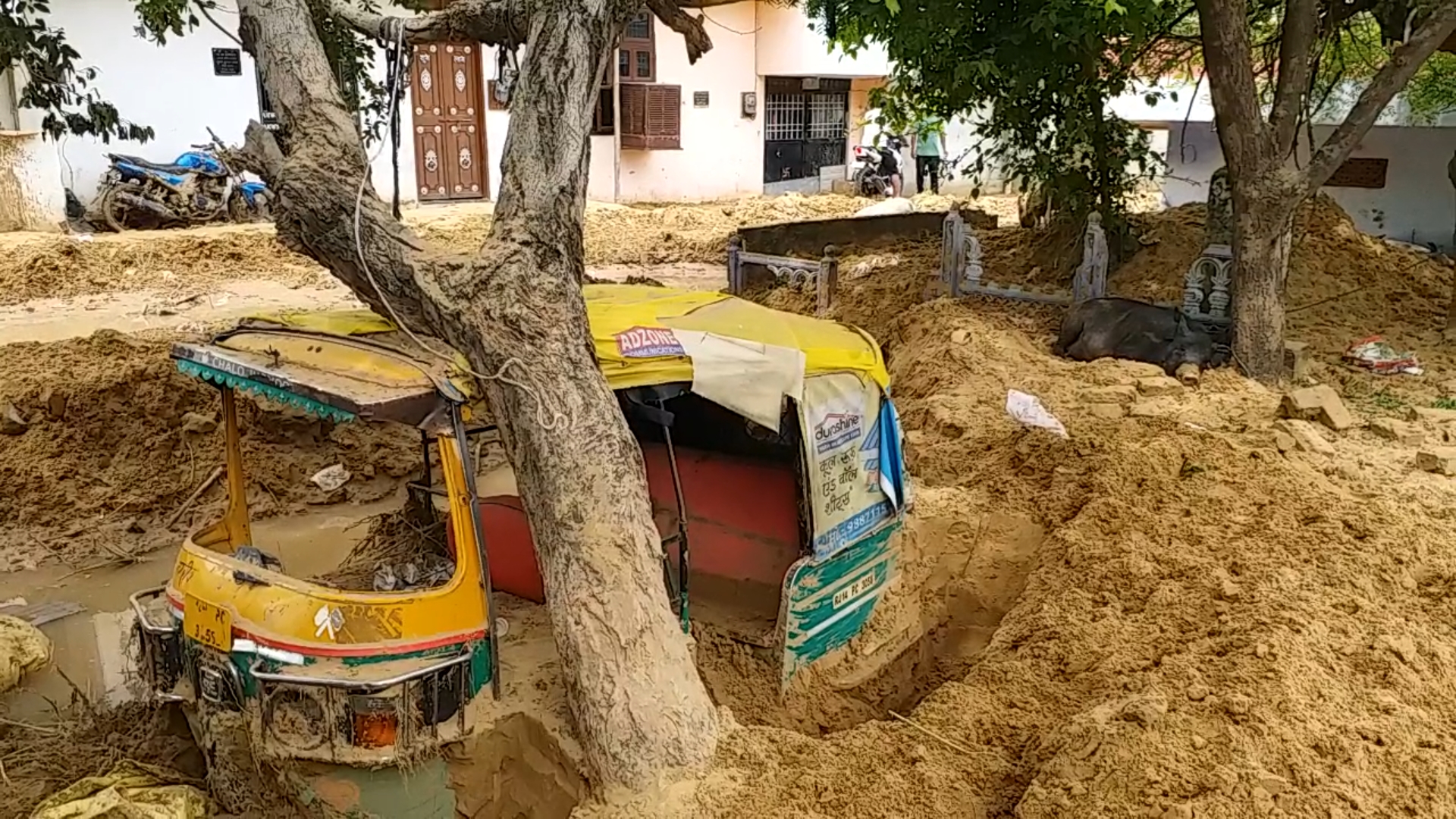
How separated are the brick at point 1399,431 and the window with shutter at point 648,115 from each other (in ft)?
49.9

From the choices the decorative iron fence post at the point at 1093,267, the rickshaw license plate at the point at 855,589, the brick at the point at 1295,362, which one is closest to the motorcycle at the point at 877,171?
the decorative iron fence post at the point at 1093,267

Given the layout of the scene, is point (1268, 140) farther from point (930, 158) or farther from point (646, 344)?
point (930, 158)

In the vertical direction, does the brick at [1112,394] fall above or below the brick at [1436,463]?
above

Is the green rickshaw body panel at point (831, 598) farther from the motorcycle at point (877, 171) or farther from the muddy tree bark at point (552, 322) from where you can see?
the motorcycle at point (877, 171)

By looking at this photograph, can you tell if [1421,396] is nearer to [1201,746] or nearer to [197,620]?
[1201,746]

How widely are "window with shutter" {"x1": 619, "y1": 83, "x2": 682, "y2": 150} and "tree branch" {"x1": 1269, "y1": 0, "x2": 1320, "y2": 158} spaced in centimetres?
1354

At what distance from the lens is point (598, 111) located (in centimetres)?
2116

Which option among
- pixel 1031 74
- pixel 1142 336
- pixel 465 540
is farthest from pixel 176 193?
pixel 465 540

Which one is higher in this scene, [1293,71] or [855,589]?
[1293,71]

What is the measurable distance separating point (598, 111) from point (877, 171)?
547 centimetres

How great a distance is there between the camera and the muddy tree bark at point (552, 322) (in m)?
3.81

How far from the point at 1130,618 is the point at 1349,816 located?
1.58m

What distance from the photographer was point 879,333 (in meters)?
10.5

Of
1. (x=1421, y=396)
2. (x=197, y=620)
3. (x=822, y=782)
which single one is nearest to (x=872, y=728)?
(x=822, y=782)
